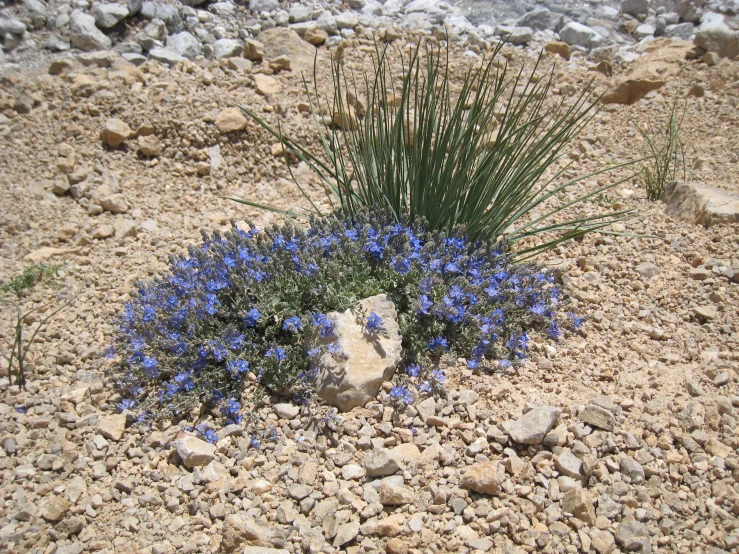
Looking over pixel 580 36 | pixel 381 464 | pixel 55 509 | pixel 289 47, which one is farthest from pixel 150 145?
pixel 580 36

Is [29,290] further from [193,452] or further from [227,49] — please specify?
[227,49]

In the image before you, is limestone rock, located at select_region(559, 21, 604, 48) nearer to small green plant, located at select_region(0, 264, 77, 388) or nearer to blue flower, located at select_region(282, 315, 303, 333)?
blue flower, located at select_region(282, 315, 303, 333)

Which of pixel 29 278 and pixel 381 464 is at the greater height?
pixel 381 464

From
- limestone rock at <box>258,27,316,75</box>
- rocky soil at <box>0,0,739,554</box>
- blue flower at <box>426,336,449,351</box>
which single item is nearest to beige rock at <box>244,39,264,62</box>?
limestone rock at <box>258,27,316,75</box>

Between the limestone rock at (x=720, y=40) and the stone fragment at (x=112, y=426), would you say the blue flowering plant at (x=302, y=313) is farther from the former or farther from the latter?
the limestone rock at (x=720, y=40)

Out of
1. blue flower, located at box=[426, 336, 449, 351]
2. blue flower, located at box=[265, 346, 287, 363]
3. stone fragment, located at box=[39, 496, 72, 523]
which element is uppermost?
blue flower, located at box=[426, 336, 449, 351]

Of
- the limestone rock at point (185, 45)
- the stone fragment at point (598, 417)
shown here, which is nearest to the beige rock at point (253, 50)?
the limestone rock at point (185, 45)
